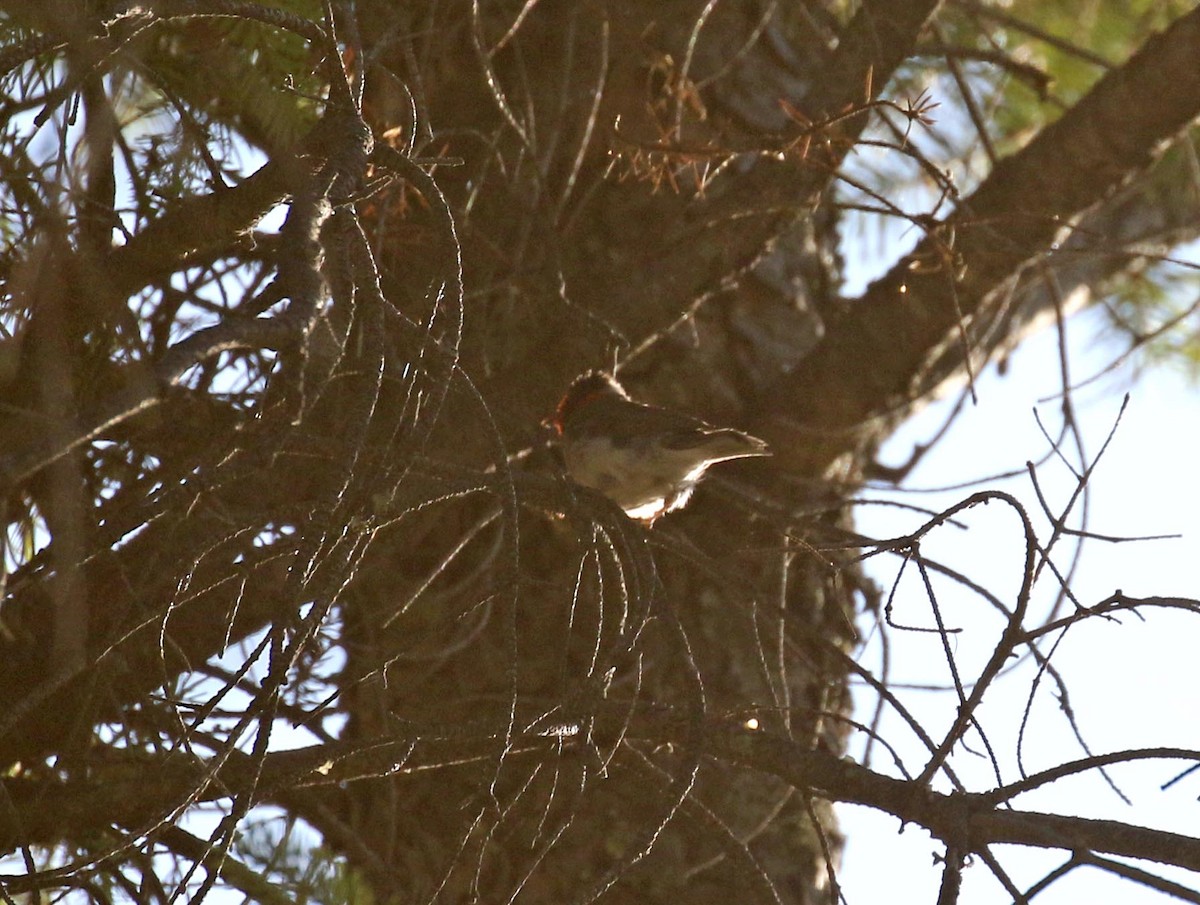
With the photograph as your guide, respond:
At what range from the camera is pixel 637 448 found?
168 inches

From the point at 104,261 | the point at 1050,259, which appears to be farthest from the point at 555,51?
the point at 104,261

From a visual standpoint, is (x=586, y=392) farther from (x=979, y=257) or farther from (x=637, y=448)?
(x=979, y=257)

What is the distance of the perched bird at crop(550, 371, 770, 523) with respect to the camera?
3.91 meters

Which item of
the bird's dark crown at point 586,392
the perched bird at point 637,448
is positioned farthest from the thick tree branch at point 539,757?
the bird's dark crown at point 586,392

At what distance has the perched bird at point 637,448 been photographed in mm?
3912

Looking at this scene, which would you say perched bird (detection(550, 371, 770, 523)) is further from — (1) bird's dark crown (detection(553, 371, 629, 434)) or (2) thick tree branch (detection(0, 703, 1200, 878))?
(2) thick tree branch (detection(0, 703, 1200, 878))

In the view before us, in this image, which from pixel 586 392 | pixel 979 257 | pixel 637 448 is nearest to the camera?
pixel 979 257

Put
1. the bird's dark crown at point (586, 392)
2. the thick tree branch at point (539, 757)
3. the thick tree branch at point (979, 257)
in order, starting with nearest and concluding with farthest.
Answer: the thick tree branch at point (539, 757), the thick tree branch at point (979, 257), the bird's dark crown at point (586, 392)

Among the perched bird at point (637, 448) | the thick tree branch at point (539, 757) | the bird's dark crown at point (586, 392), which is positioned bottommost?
the thick tree branch at point (539, 757)

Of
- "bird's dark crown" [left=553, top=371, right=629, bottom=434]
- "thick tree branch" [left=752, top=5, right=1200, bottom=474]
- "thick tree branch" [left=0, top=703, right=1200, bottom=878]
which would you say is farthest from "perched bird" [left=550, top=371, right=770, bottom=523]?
"thick tree branch" [left=0, top=703, right=1200, bottom=878]

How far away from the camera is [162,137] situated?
292 centimetres

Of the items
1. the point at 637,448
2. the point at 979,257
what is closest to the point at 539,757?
the point at 637,448

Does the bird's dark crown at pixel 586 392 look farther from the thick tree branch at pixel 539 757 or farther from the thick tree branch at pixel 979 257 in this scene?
the thick tree branch at pixel 539 757

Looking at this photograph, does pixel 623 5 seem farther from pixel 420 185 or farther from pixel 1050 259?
pixel 420 185
